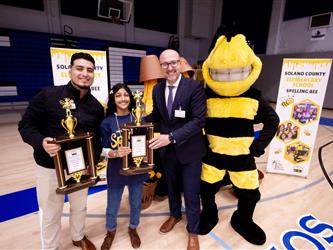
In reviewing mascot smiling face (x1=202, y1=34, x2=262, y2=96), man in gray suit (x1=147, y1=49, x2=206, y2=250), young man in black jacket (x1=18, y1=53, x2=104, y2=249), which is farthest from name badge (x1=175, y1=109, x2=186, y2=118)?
young man in black jacket (x1=18, y1=53, x2=104, y2=249)

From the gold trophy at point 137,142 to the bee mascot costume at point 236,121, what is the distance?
0.52m

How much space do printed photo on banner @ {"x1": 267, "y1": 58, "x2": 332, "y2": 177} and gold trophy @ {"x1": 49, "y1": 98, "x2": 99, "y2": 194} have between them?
2.63 m

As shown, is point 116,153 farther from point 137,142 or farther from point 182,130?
point 182,130

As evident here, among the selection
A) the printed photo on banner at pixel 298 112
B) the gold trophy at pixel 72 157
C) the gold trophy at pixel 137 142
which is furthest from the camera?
the printed photo on banner at pixel 298 112

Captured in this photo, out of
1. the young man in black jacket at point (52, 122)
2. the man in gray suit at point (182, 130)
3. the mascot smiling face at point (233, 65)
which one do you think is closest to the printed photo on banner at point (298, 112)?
the mascot smiling face at point (233, 65)

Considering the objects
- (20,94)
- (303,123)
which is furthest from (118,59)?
(303,123)

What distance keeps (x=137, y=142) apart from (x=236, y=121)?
75 centimetres

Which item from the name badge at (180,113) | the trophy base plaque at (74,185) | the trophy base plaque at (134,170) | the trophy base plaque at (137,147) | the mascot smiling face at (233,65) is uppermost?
the mascot smiling face at (233,65)

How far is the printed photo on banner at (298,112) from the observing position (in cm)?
266

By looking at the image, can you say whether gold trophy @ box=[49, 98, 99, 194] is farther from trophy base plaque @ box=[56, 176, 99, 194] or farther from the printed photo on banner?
the printed photo on banner

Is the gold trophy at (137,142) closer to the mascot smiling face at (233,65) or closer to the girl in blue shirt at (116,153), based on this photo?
the girl in blue shirt at (116,153)

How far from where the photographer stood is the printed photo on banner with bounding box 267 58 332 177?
2656 mm

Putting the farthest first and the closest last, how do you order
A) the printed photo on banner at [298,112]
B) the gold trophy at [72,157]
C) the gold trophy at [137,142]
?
1. the printed photo on banner at [298,112]
2. the gold trophy at [137,142]
3. the gold trophy at [72,157]

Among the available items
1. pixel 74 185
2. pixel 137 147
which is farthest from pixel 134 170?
pixel 74 185
